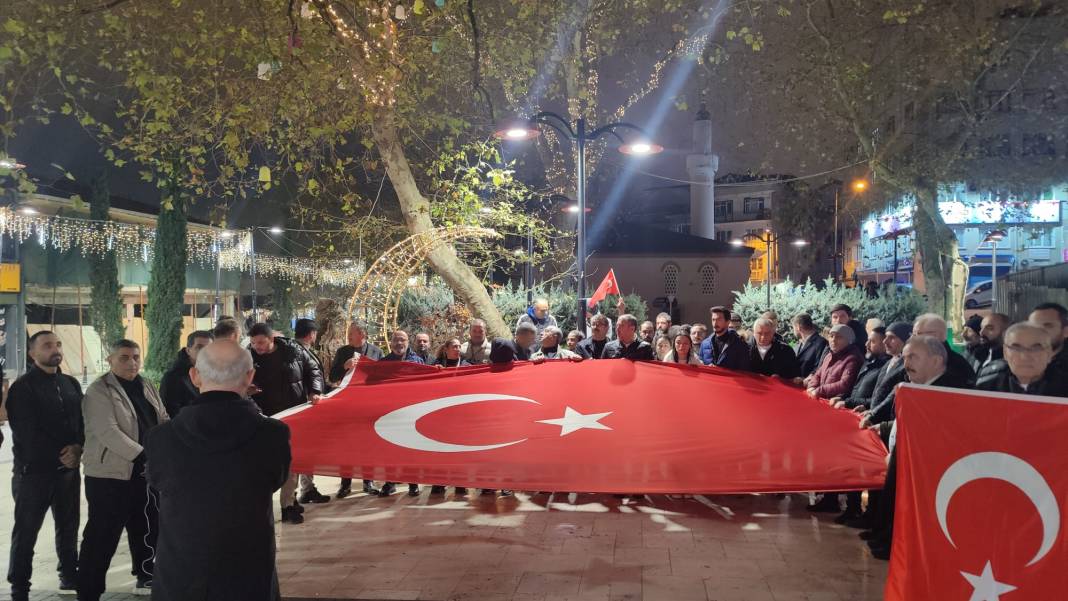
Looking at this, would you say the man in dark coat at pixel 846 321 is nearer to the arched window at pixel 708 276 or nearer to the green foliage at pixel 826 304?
the green foliage at pixel 826 304

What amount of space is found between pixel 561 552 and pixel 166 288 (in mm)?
19780

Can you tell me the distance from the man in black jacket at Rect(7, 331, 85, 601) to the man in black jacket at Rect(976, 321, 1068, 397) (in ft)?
20.8

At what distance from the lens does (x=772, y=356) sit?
859 centimetres

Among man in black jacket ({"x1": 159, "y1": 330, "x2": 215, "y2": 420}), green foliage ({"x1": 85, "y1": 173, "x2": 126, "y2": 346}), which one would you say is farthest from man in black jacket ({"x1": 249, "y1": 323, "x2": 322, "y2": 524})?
green foliage ({"x1": 85, "y1": 173, "x2": 126, "y2": 346})

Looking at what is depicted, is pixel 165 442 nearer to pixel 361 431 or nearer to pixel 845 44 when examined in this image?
pixel 361 431

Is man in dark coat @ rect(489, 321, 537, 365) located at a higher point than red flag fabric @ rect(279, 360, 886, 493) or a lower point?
higher

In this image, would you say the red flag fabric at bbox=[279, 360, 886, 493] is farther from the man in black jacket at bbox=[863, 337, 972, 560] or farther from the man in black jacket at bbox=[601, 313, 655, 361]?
the man in black jacket at bbox=[601, 313, 655, 361]

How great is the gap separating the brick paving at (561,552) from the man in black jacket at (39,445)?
59cm

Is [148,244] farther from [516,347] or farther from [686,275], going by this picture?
[686,275]

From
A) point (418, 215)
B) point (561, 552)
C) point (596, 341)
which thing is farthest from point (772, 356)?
point (418, 215)

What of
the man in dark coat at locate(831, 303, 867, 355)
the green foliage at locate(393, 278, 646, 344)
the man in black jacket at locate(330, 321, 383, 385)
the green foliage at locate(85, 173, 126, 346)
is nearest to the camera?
the man in dark coat at locate(831, 303, 867, 355)

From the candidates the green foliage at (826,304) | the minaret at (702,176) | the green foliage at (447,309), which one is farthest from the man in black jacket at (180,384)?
the minaret at (702,176)

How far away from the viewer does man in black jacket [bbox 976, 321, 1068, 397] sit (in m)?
4.94

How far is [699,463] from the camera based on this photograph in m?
6.06
